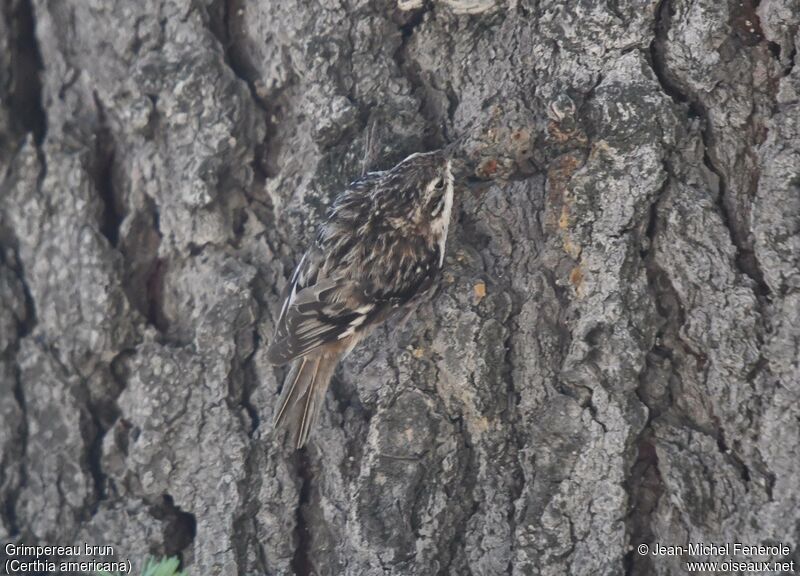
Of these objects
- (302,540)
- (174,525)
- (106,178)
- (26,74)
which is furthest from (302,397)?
(26,74)

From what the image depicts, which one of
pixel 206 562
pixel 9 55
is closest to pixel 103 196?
pixel 9 55

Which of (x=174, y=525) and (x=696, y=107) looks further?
(x=174, y=525)

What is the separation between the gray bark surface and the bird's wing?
4.8 inches

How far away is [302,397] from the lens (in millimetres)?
2697

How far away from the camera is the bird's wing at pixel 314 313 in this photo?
2.70m

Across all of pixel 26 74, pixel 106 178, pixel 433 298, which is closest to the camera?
pixel 433 298

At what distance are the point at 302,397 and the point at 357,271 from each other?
49cm

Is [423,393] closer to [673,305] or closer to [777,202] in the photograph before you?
[673,305]

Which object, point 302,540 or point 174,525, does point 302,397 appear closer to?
point 302,540

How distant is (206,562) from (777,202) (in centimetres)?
192

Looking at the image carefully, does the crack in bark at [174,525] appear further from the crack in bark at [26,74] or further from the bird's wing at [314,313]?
the crack in bark at [26,74]

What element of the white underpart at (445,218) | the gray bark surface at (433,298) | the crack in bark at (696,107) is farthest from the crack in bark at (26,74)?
the crack in bark at (696,107)

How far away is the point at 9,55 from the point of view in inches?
124

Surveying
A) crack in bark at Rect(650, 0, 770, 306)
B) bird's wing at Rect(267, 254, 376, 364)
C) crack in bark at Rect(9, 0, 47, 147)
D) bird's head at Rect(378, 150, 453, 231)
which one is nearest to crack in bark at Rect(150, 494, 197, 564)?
bird's wing at Rect(267, 254, 376, 364)
